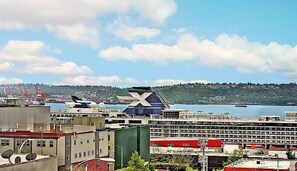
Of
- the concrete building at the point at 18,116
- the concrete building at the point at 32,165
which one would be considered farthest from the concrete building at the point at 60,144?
the concrete building at the point at 18,116

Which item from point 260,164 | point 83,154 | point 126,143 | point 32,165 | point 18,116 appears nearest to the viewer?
point 32,165

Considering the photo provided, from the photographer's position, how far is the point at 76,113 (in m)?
130

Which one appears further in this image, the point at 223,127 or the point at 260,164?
the point at 223,127

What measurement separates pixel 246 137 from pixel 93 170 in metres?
60.4

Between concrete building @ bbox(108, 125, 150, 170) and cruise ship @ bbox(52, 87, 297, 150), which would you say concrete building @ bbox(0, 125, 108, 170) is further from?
cruise ship @ bbox(52, 87, 297, 150)

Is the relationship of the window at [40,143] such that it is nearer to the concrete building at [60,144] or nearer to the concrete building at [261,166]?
the concrete building at [60,144]

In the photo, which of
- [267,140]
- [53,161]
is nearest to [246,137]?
[267,140]

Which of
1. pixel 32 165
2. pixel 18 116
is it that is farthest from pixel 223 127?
pixel 32 165

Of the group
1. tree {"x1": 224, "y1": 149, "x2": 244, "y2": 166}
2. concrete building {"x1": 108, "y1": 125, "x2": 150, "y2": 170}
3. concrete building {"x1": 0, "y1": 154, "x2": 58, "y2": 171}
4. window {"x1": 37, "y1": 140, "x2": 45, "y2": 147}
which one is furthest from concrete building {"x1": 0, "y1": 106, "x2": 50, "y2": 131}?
concrete building {"x1": 0, "y1": 154, "x2": 58, "y2": 171}

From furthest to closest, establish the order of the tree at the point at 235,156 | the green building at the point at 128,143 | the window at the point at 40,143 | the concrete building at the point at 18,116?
the tree at the point at 235,156 → the green building at the point at 128,143 → the concrete building at the point at 18,116 → the window at the point at 40,143

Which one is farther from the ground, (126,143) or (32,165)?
(32,165)

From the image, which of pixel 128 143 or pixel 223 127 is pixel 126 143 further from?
pixel 223 127

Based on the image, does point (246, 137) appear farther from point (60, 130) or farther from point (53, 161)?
point (53, 161)

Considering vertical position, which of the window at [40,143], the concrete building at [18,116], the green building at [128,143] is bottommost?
the green building at [128,143]
